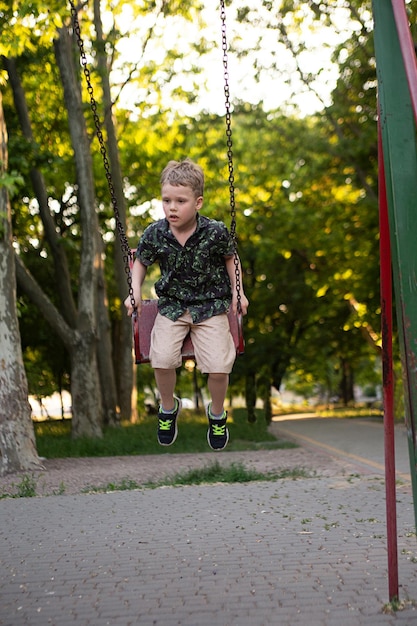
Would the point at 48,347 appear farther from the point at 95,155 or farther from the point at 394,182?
the point at 394,182

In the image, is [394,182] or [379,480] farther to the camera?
[379,480]

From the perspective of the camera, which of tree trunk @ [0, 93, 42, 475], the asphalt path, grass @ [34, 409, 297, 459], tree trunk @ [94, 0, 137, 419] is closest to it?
tree trunk @ [0, 93, 42, 475]

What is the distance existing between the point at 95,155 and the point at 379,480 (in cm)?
1887

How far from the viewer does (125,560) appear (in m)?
7.79

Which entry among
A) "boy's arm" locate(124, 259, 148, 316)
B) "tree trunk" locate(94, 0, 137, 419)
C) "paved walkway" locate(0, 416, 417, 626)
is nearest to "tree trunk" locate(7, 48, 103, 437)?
"tree trunk" locate(94, 0, 137, 419)

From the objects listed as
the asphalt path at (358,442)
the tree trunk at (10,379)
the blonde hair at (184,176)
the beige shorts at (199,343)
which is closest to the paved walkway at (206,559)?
the beige shorts at (199,343)

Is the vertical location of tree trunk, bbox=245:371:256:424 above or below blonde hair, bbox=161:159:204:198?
below

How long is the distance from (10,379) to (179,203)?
10157mm

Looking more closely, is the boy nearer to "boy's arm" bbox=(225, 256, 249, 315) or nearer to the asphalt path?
"boy's arm" bbox=(225, 256, 249, 315)

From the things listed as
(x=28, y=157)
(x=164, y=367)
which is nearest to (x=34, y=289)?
(x=28, y=157)

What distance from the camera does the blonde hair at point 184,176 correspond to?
5637 mm

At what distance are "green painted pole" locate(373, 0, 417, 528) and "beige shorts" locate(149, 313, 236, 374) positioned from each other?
3.62 feet

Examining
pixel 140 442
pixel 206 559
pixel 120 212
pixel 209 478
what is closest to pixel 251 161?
pixel 120 212

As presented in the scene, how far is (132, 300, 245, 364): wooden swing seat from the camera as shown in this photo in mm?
6164
